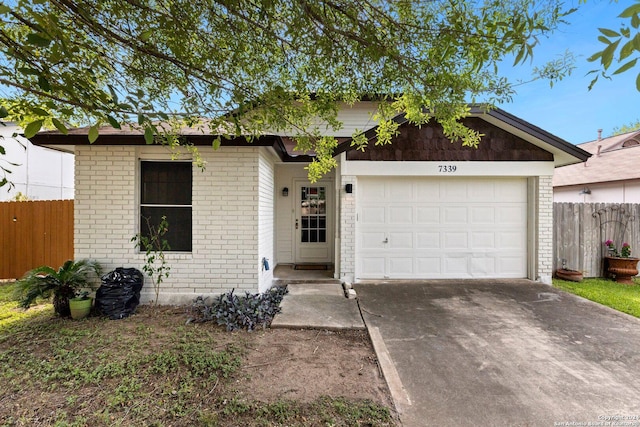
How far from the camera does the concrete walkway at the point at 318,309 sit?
13.5 feet

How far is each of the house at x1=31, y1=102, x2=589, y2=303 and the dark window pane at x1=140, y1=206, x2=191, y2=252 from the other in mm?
18

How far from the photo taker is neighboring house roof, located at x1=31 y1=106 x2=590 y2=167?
475cm

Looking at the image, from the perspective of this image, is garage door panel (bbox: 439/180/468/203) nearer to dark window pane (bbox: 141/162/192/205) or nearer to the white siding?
dark window pane (bbox: 141/162/192/205)

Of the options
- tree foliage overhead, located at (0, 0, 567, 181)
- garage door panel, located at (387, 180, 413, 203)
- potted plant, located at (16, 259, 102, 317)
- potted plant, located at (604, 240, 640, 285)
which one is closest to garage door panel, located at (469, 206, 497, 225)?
garage door panel, located at (387, 180, 413, 203)

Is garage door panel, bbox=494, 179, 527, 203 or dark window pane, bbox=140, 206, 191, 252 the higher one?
garage door panel, bbox=494, 179, 527, 203

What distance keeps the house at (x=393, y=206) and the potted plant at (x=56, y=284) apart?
1.10 m

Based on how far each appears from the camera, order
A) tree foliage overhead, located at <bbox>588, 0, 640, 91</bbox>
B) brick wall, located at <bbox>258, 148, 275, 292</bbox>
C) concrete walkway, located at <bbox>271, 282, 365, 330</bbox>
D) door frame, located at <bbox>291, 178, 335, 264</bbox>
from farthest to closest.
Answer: door frame, located at <bbox>291, 178, 335, 264</bbox>, brick wall, located at <bbox>258, 148, 275, 292</bbox>, concrete walkway, located at <bbox>271, 282, 365, 330</bbox>, tree foliage overhead, located at <bbox>588, 0, 640, 91</bbox>

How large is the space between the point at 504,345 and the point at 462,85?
315 cm

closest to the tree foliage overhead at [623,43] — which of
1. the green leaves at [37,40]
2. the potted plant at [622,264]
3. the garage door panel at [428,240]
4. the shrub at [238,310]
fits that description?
the green leaves at [37,40]

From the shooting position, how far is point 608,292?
6070mm

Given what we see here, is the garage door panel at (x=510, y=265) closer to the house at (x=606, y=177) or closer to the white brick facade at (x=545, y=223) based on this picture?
the white brick facade at (x=545, y=223)

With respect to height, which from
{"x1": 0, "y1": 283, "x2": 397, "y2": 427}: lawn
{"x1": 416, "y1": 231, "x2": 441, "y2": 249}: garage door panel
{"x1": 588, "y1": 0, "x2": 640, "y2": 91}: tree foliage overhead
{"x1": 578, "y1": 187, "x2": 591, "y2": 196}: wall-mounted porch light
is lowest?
{"x1": 0, "y1": 283, "x2": 397, "y2": 427}: lawn

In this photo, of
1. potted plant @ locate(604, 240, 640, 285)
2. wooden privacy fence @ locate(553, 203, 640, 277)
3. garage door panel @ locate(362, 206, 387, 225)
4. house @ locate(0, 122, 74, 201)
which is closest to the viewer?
garage door panel @ locate(362, 206, 387, 225)

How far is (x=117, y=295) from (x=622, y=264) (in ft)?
34.8
